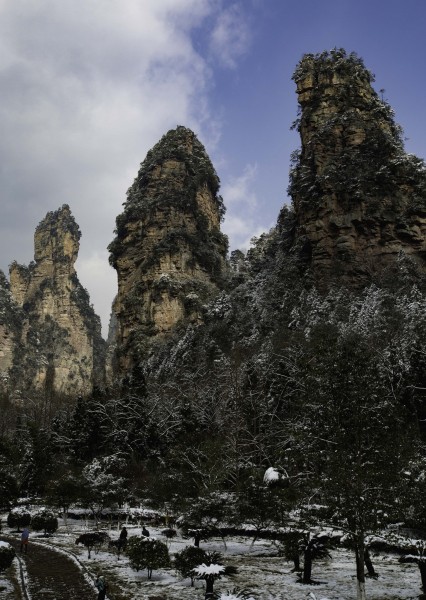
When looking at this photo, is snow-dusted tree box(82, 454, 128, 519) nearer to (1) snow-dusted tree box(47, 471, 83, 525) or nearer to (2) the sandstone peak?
(1) snow-dusted tree box(47, 471, 83, 525)

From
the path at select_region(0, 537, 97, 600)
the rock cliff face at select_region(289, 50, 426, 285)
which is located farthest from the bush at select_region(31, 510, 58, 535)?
the rock cliff face at select_region(289, 50, 426, 285)

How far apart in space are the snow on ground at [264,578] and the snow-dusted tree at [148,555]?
0.51 meters

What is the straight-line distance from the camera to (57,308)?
183875mm

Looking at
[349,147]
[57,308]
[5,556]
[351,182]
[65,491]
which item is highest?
[57,308]

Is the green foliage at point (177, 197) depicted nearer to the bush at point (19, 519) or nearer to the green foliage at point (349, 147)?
the green foliage at point (349, 147)

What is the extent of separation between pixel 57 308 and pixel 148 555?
175 metres

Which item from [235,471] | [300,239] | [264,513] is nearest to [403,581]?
[264,513]

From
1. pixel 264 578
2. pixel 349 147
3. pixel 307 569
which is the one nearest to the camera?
pixel 307 569

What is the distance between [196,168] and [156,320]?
125ft

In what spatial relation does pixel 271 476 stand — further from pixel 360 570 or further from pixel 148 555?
pixel 360 570

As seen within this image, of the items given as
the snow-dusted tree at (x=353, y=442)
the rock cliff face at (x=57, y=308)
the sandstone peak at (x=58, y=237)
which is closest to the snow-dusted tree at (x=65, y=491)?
the snow-dusted tree at (x=353, y=442)

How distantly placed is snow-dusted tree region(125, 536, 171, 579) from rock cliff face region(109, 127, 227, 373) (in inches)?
2496

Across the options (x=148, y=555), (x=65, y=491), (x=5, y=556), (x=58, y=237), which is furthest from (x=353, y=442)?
(x=58, y=237)

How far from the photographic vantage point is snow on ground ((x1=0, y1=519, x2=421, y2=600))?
1581cm
